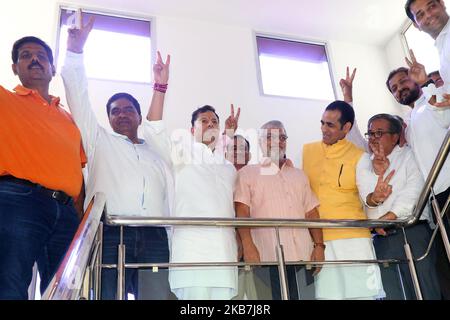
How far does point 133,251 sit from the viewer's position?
2.00 metres

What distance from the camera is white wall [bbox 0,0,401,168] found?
4070 millimetres

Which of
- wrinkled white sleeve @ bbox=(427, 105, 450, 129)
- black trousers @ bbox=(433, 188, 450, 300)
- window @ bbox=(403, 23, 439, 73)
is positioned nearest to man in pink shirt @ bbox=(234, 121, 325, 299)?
black trousers @ bbox=(433, 188, 450, 300)

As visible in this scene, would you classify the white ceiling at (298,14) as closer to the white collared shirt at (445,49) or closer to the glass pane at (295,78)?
the glass pane at (295,78)

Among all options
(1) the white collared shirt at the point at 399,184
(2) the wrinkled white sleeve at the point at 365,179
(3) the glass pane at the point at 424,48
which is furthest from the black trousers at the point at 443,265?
(3) the glass pane at the point at 424,48

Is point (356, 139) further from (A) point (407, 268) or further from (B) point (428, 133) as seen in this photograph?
(A) point (407, 268)

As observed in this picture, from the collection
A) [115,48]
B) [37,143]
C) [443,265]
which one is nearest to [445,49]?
[443,265]

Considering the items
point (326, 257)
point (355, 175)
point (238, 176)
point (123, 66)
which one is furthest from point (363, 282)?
point (123, 66)

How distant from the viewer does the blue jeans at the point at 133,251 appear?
1855mm

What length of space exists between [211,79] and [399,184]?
2.61 meters

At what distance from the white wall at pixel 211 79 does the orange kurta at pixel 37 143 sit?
186cm

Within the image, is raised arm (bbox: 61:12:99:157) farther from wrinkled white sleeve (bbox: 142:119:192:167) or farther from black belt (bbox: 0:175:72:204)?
black belt (bbox: 0:175:72:204)

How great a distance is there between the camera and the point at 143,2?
4.57 meters

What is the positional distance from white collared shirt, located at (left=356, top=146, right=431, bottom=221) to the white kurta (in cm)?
74
